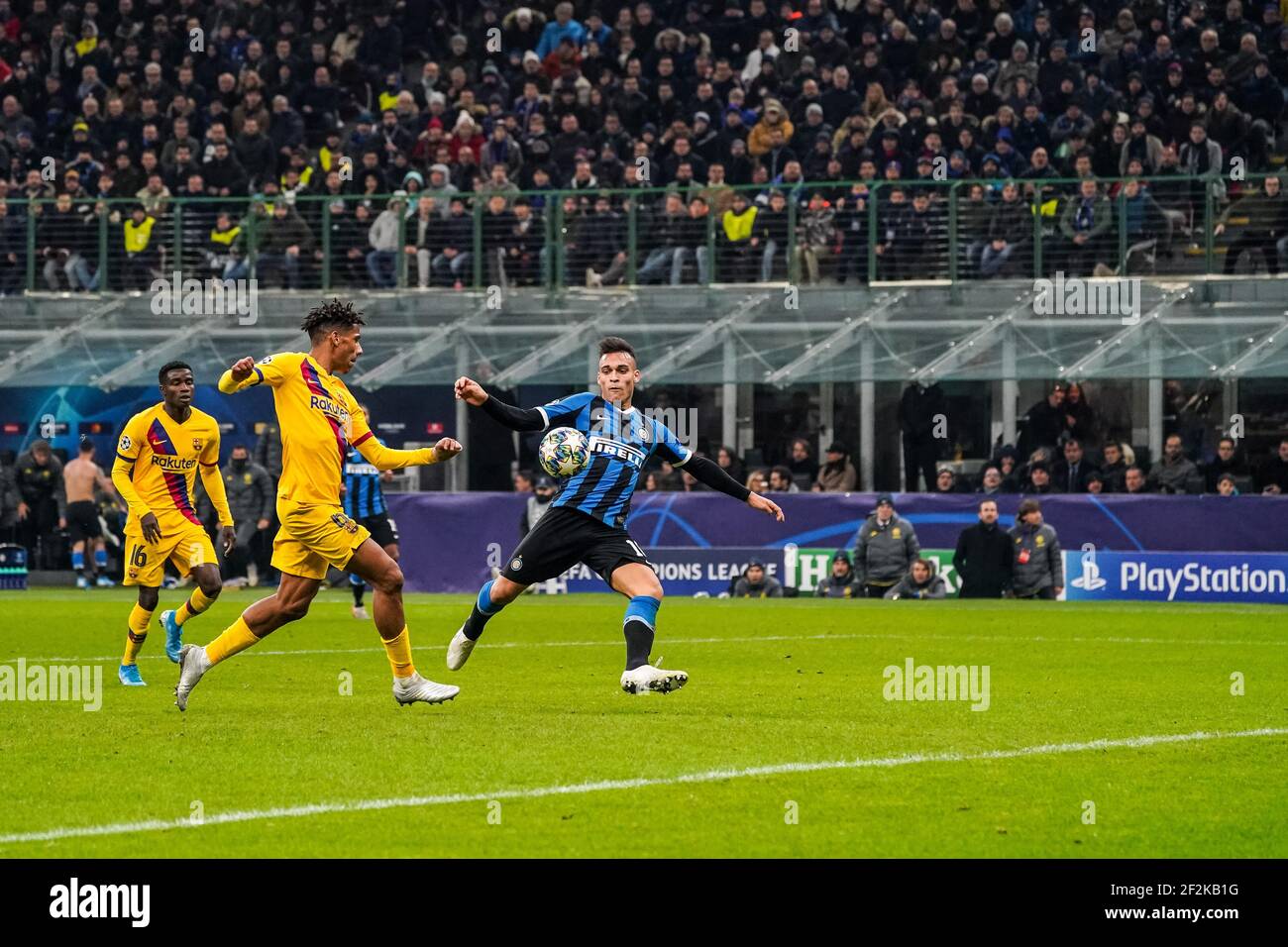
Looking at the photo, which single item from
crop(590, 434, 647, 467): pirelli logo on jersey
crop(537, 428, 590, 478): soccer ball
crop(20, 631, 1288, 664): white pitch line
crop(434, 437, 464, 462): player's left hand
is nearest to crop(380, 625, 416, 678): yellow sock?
crop(434, 437, 464, 462): player's left hand

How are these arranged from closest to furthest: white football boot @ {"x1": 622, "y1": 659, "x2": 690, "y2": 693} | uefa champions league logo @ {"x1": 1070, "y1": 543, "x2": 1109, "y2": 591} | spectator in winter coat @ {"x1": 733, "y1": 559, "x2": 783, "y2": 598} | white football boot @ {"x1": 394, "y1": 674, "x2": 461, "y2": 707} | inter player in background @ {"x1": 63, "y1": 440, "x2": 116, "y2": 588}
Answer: white football boot @ {"x1": 622, "y1": 659, "x2": 690, "y2": 693}
white football boot @ {"x1": 394, "y1": 674, "x2": 461, "y2": 707}
uefa champions league logo @ {"x1": 1070, "y1": 543, "x2": 1109, "y2": 591}
spectator in winter coat @ {"x1": 733, "y1": 559, "x2": 783, "y2": 598}
inter player in background @ {"x1": 63, "y1": 440, "x2": 116, "y2": 588}

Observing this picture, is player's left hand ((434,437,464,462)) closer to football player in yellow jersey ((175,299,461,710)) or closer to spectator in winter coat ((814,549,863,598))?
football player in yellow jersey ((175,299,461,710))

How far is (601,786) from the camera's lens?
9078 mm

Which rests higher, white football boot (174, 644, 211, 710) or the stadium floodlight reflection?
the stadium floodlight reflection

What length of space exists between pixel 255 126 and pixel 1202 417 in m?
15.8

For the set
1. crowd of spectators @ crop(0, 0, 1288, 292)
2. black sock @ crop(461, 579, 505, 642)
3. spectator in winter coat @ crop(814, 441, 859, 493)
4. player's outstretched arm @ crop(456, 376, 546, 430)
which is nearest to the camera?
player's outstretched arm @ crop(456, 376, 546, 430)

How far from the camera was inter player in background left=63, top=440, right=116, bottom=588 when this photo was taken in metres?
28.9

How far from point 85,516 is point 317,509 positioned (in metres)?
18.3

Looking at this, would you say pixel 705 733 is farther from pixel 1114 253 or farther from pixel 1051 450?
pixel 1114 253

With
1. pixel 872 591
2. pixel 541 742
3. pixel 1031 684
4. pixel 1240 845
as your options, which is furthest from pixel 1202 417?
pixel 1240 845

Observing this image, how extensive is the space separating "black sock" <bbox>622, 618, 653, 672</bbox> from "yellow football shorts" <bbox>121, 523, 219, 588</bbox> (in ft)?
14.1

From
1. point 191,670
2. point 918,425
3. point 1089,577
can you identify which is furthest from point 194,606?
point 918,425

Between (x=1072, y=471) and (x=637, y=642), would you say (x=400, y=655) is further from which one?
(x=1072, y=471)

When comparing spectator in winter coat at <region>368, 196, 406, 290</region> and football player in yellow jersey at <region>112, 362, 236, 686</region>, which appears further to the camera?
spectator in winter coat at <region>368, 196, 406, 290</region>
